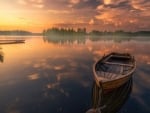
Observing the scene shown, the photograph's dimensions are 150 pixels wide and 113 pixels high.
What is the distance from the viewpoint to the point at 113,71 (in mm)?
23844

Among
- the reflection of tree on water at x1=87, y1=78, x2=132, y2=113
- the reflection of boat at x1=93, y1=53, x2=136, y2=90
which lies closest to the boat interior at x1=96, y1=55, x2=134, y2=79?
the reflection of boat at x1=93, y1=53, x2=136, y2=90

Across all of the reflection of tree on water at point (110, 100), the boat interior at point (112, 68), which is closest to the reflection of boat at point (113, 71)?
the boat interior at point (112, 68)

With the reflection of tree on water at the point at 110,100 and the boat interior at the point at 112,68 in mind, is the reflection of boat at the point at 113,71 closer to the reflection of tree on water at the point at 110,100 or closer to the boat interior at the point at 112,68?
the boat interior at the point at 112,68

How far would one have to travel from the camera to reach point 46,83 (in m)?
24.8

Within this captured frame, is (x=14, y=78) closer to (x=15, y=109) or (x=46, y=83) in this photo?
(x=46, y=83)

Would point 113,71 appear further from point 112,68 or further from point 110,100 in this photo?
point 110,100

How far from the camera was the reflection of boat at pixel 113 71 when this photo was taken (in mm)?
16881

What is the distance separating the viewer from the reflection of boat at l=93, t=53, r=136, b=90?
1688 cm

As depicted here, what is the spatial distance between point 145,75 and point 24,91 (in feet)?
70.8

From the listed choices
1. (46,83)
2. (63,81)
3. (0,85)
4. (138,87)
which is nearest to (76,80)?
(63,81)

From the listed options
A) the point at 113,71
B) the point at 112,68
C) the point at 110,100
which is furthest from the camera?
the point at 112,68

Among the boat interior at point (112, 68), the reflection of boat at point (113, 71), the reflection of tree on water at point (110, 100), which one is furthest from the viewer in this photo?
the boat interior at point (112, 68)

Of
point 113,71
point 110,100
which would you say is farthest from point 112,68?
point 110,100

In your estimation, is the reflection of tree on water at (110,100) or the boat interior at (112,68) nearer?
the reflection of tree on water at (110,100)
